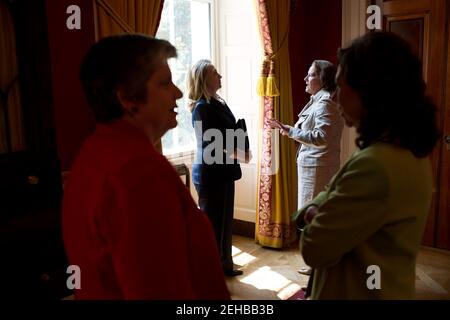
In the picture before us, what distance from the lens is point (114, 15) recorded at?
1968 mm

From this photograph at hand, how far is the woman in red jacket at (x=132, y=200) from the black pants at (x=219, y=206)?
1.78m

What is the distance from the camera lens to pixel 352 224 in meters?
0.95

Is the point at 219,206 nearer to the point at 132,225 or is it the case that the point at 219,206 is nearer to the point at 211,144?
the point at 211,144

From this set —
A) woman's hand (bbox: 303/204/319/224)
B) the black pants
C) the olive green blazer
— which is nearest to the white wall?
the black pants

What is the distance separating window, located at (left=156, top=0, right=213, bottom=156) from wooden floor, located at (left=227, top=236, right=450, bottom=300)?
1.04m

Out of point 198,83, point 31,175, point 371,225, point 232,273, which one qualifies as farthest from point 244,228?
point 371,225

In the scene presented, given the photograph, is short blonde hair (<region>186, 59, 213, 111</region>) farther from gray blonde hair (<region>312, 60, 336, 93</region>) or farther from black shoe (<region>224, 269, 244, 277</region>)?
black shoe (<region>224, 269, 244, 277</region>)

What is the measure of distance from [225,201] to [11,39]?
1674 mm

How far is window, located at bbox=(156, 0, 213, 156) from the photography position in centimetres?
343

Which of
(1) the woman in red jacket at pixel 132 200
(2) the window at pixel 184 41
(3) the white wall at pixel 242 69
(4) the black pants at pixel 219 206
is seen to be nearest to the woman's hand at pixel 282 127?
(4) the black pants at pixel 219 206

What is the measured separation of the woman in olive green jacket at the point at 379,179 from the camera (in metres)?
0.94
